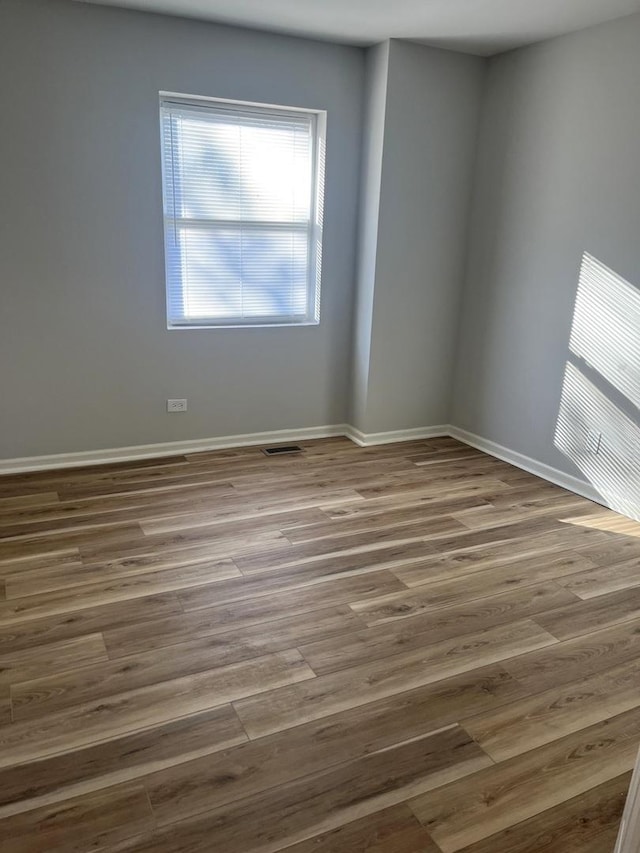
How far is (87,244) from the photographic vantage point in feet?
11.9

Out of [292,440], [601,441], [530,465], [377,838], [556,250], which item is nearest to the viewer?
[377,838]

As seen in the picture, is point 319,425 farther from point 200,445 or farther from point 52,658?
point 52,658

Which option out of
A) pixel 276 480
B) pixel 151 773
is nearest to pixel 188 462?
pixel 276 480

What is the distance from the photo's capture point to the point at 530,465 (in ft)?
13.5

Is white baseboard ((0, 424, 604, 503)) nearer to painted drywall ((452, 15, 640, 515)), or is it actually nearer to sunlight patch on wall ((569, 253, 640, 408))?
painted drywall ((452, 15, 640, 515))

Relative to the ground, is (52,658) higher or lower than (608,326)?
lower

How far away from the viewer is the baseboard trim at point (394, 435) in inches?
177

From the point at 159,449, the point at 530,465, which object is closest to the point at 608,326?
the point at 530,465

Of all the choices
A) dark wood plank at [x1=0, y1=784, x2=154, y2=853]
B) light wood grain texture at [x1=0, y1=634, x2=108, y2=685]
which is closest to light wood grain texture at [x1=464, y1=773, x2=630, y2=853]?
dark wood plank at [x1=0, y1=784, x2=154, y2=853]

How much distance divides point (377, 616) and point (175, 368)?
225 cm

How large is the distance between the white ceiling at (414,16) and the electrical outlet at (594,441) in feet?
7.13

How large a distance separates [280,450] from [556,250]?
7.10 ft

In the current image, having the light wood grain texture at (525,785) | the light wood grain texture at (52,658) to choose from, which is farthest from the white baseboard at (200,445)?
the light wood grain texture at (525,785)

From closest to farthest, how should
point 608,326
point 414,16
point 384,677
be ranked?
point 384,677 < point 414,16 < point 608,326
